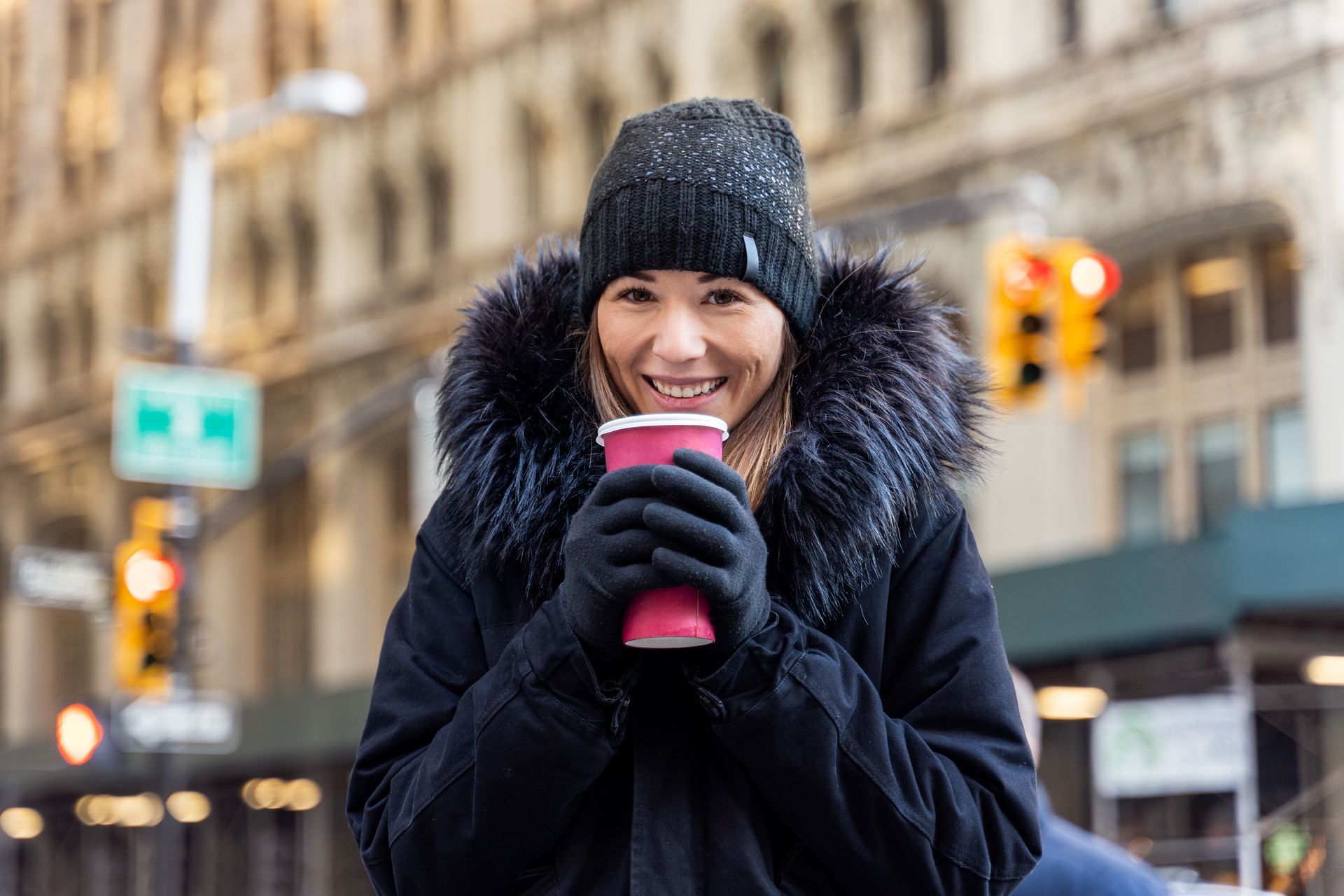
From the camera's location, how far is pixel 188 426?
14875 mm

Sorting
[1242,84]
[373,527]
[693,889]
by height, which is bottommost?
[693,889]

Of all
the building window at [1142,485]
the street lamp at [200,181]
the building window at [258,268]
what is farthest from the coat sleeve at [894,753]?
the building window at [258,268]

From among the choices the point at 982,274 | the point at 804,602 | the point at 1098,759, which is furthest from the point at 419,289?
the point at 804,602

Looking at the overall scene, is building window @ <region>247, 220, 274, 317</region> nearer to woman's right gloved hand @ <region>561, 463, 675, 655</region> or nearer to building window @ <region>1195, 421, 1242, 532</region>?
building window @ <region>1195, 421, 1242, 532</region>

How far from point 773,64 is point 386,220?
900cm

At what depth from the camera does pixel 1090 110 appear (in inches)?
780

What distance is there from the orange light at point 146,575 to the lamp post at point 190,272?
0.16 m

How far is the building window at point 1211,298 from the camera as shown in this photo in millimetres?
19234

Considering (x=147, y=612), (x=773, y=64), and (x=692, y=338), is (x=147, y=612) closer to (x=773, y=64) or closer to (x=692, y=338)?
(x=773, y=64)

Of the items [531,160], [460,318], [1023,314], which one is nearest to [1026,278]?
[1023,314]

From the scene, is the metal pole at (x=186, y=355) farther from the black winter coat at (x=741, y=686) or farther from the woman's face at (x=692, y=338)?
the woman's face at (x=692, y=338)

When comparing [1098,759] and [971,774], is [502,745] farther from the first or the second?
[1098,759]

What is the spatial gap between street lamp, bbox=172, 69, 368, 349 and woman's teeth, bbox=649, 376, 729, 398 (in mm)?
13769

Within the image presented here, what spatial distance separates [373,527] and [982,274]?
41.3 feet
